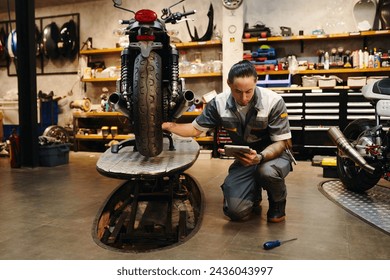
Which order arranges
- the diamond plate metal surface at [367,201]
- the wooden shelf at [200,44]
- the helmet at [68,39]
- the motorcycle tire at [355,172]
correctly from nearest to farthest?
the diamond plate metal surface at [367,201] → the motorcycle tire at [355,172] → the wooden shelf at [200,44] → the helmet at [68,39]

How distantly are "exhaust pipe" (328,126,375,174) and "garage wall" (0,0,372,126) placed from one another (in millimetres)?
2910

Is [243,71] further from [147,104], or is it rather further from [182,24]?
[182,24]

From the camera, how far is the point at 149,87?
207cm

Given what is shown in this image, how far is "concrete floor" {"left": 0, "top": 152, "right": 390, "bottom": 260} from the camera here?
178 cm

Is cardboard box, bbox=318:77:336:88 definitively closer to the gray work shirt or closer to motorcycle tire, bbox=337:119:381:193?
motorcycle tire, bbox=337:119:381:193

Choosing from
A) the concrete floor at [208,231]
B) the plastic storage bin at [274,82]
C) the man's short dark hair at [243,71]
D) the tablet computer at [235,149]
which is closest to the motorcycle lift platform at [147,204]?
the concrete floor at [208,231]

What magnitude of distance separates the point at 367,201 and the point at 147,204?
163 centimetres

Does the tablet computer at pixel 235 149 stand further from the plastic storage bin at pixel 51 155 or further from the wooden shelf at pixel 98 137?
the wooden shelf at pixel 98 137

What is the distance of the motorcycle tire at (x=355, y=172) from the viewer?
114 inches

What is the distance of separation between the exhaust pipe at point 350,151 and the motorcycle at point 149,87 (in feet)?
3.97

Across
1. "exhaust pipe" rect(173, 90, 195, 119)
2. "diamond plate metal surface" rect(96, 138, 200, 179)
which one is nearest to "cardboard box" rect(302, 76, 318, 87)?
"diamond plate metal surface" rect(96, 138, 200, 179)

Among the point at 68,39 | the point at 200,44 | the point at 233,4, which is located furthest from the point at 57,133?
the point at 233,4

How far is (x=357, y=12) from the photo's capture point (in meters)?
5.24
